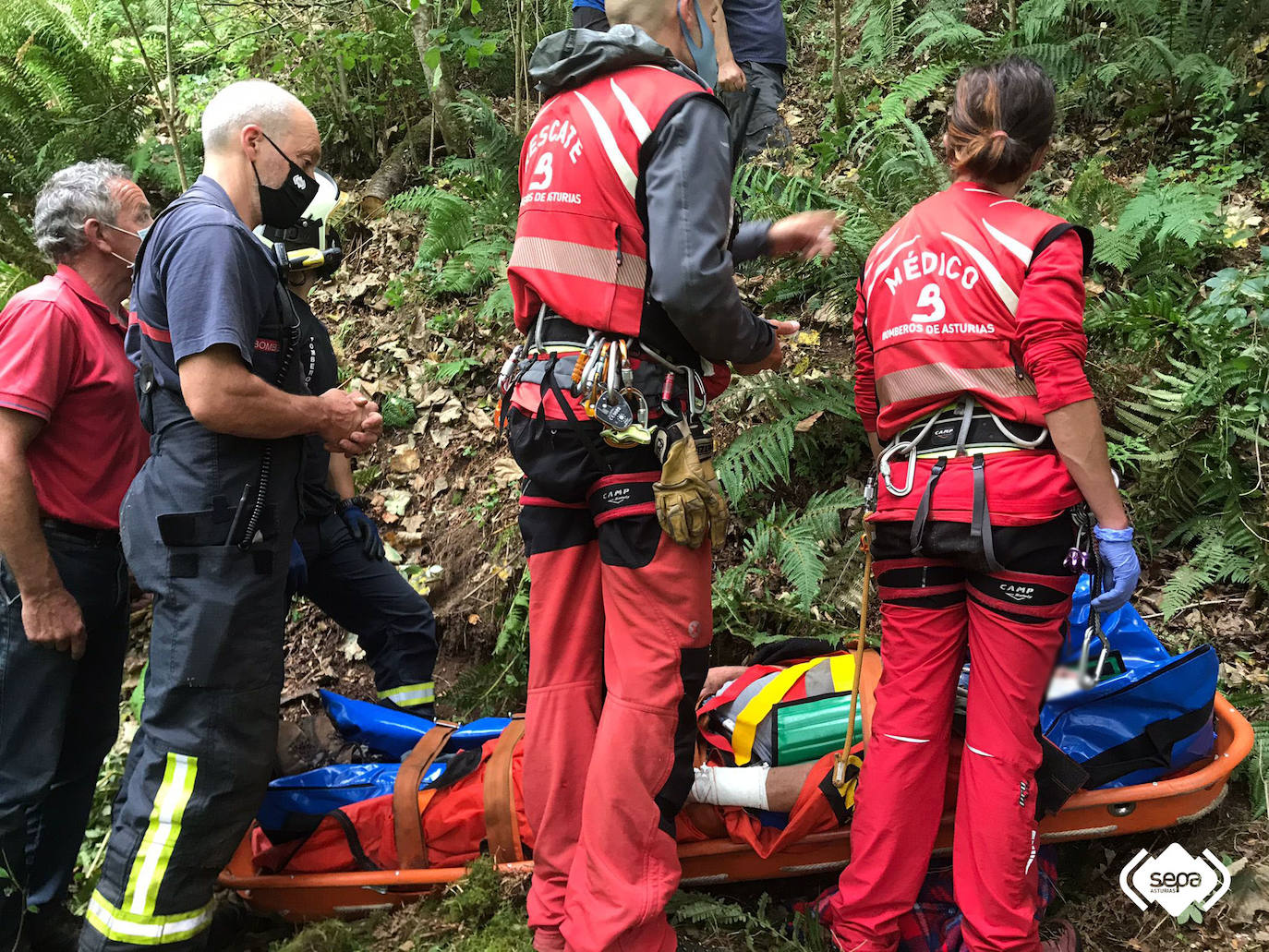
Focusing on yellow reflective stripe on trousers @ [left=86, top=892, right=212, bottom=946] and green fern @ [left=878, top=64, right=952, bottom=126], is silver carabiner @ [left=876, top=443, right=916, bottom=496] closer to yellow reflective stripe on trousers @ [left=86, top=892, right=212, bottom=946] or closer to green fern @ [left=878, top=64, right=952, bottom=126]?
yellow reflective stripe on trousers @ [left=86, top=892, right=212, bottom=946]

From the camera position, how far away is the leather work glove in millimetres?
2732

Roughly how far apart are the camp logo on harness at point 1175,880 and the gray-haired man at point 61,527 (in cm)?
395

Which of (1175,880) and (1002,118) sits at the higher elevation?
(1002,118)

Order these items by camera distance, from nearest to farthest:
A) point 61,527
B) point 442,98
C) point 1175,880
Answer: point 1175,880
point 61,527
point 442,98

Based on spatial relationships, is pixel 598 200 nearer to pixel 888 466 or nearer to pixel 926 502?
pixel 888 466

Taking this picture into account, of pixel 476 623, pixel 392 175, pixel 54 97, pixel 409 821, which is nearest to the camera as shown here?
pixel 409 821

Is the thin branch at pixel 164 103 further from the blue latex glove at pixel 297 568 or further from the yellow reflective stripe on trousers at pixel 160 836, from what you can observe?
the yellow reflective stripe on trousers at pixel 160 836

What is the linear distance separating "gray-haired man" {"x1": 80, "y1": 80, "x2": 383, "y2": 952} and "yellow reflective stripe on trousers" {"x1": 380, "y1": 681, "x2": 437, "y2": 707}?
1.01 meters

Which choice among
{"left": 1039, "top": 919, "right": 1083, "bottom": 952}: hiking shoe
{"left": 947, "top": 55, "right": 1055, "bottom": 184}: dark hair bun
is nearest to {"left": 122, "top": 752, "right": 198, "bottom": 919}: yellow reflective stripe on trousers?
{"left": 1039, "top": 919, "right": 1083, "bottom": 952}: hiking shoe

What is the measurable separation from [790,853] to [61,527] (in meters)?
3.01

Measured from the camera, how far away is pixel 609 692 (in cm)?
293

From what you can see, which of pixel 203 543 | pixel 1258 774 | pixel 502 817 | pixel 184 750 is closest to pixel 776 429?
pixel 502 817

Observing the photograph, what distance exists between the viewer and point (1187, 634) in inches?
159

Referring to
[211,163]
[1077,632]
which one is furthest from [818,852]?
[211,163]
